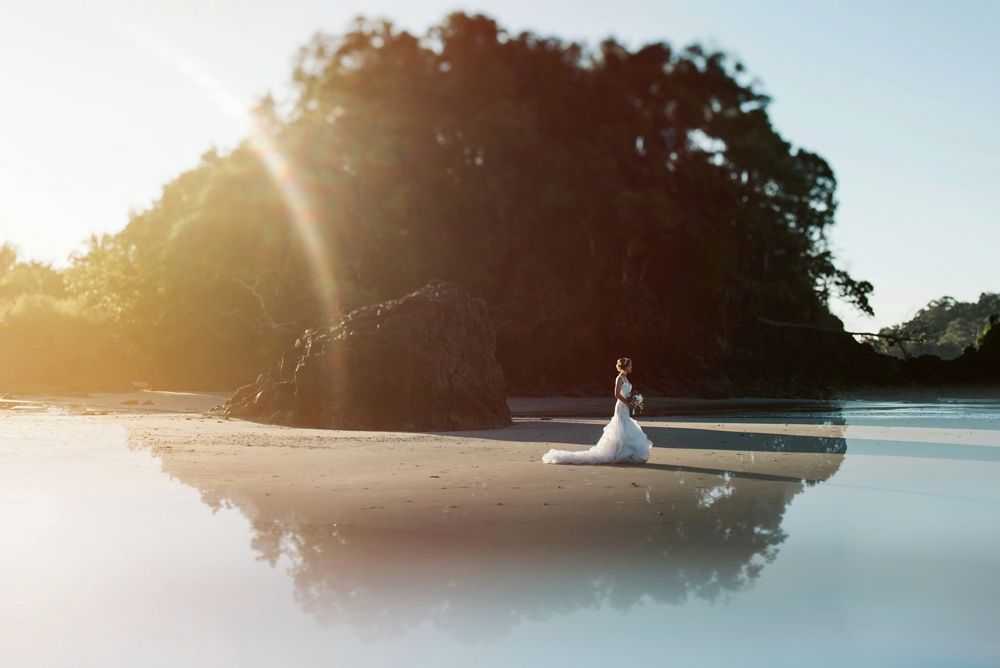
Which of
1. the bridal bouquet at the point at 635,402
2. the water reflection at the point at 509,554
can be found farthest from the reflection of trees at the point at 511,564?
the bridal bouquet at the point at 635,402

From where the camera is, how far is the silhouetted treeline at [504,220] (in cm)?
3941

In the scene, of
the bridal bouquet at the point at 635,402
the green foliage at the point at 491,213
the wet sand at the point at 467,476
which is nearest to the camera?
the wet sand at the point at 467,476

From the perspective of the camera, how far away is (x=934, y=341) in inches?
3445

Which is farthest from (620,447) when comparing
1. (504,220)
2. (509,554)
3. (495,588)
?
(504,220)

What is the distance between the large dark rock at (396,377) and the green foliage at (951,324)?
6462cm

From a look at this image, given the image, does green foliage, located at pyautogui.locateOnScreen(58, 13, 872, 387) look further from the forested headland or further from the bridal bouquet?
the bridal bouquet

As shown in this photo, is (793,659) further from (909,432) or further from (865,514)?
(909,432)

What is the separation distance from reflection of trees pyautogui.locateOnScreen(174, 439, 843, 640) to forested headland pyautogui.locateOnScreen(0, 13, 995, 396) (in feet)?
101

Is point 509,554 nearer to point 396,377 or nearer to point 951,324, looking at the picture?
point 396,377

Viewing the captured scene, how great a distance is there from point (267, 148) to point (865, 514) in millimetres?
34762

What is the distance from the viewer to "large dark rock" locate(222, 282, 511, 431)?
21.2m

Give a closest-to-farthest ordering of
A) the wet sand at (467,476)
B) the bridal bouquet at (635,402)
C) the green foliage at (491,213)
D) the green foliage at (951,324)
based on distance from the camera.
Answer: the wet sand at (467,476), the bridal bouquet at (635,402), the green foliage at (491,213), the green foliage at (951,324)

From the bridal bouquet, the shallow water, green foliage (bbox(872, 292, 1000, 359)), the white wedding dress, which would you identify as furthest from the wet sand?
green foliage (bbox(872, 292, 1000, 359))

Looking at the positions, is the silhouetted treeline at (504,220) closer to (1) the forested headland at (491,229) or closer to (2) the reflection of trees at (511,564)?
(1) the forested headland at (491,229)
